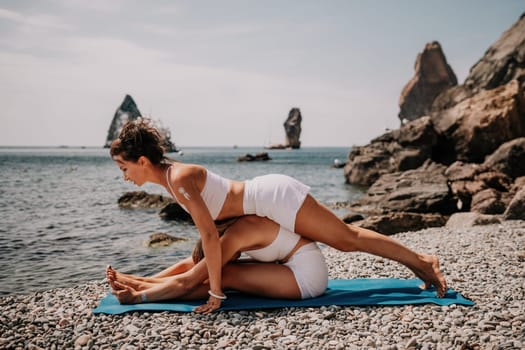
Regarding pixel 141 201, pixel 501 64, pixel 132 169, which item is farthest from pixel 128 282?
pixel 501 64

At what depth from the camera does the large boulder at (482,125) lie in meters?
20.3

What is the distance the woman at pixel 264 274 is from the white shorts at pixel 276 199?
8cm

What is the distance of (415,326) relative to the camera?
373 centimetres

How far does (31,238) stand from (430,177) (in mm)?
14410

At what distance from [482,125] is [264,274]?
19.3 metres

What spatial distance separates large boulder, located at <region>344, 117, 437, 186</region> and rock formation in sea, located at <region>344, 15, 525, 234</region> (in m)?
0.05

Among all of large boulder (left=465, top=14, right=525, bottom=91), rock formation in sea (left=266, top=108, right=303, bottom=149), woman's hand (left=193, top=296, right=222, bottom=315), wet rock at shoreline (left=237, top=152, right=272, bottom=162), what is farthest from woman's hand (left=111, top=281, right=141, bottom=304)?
rock formation in sea (left=266, top=108, right=303, bottom=149)

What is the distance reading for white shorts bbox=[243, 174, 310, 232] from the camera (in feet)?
13.7

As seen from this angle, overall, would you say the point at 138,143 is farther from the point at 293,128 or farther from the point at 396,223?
the point at 293,128

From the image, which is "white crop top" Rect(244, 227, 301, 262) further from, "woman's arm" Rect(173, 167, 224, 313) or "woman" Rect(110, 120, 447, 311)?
"woman's arm" Rect(173, 167, 224, 313)

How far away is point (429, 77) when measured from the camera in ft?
371

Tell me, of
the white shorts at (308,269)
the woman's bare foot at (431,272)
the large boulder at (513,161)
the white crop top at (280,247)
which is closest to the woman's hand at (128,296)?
the white crop top at (280,247)

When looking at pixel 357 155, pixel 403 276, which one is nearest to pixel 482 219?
pixel 403 276

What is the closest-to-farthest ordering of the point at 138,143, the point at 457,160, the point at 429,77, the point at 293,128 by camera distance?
the point at 138,143, the point at 457,160, the point at 429,77, the point at 293,128
